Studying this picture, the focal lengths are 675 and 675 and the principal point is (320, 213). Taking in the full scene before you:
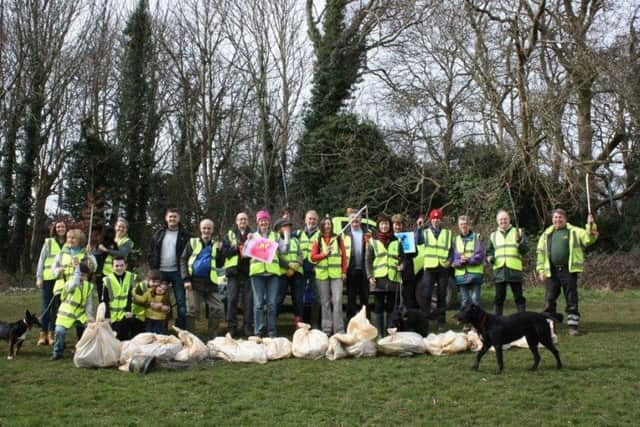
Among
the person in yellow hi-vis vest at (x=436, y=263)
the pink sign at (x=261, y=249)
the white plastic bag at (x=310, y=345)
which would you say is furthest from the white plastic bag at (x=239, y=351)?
the person in yellow hi-vis vest at (x=436, y=263)

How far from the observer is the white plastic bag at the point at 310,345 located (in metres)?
8.25

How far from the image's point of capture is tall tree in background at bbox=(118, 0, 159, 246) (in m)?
28.1

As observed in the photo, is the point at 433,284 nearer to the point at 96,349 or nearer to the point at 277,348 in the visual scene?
the point at 277,348

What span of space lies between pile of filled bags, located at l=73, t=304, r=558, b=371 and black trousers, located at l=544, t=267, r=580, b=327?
1.50 metres

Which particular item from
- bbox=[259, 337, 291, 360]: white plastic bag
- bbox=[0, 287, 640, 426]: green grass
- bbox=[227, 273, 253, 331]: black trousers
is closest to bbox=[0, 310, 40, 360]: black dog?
bbox=[0, 287, 640, 426]: green grass

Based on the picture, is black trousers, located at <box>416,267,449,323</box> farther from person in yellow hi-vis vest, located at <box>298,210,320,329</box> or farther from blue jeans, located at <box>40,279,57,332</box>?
blue jeans, located at <box>40,279,57,332</box>

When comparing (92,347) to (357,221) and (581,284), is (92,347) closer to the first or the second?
(357,221)

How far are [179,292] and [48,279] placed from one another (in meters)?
1.91

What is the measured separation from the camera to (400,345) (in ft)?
27.3

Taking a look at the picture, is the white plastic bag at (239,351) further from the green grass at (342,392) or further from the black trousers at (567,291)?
the black trousers at (567,291)

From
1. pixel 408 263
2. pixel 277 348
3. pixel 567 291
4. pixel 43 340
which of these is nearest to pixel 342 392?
pixel 277 348

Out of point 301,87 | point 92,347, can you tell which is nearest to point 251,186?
point 301,87

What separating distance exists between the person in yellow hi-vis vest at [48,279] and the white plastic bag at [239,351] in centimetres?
283

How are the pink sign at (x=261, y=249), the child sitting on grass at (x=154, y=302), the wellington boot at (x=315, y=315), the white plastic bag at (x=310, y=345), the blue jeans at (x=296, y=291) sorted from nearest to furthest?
the white plastic bag at (x=310, y=345)
the child sitting on grass at (x=154, y=302)
the pink sign at (x=261, y=249)
the blue jeans at (x=296, y=291)
the wellington boot at (x=315, y=315)
